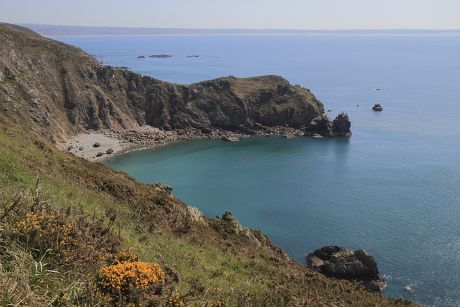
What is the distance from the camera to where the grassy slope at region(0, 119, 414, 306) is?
9.47 meters

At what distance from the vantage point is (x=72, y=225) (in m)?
11.7

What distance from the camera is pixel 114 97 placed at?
12481cm

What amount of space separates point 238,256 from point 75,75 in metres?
109

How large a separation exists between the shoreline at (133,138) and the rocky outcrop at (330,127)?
11.2 ft

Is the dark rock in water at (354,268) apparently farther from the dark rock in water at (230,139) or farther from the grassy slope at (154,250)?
the dark rock in water at (230,139)

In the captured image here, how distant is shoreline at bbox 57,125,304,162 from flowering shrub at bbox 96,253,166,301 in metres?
83.3

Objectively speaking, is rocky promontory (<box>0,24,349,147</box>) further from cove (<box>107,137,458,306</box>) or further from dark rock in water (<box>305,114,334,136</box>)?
cove (<box>107,137,458,306</box>)

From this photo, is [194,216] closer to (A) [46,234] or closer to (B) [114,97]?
(A) [46,234]

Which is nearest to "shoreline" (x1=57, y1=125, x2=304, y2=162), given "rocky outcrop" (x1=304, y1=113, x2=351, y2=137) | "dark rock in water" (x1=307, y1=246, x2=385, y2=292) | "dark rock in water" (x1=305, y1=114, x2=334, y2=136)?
"dark rock in water" (x1=305, y1=114, x2=334, y2=136)

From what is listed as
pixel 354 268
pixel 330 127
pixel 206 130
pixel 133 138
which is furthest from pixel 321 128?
pixel 354 268

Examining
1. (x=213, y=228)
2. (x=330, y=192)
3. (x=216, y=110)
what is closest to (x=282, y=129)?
(x=216, y=110)

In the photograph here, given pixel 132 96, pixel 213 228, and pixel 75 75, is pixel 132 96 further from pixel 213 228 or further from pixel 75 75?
pixel 213 228

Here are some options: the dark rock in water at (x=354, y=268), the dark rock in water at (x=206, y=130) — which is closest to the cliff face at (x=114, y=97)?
the dark rock in water at (x=206, y=130)

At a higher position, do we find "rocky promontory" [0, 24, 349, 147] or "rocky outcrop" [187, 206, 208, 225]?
"rocky outcrop" [187, 206, 208, 225]
